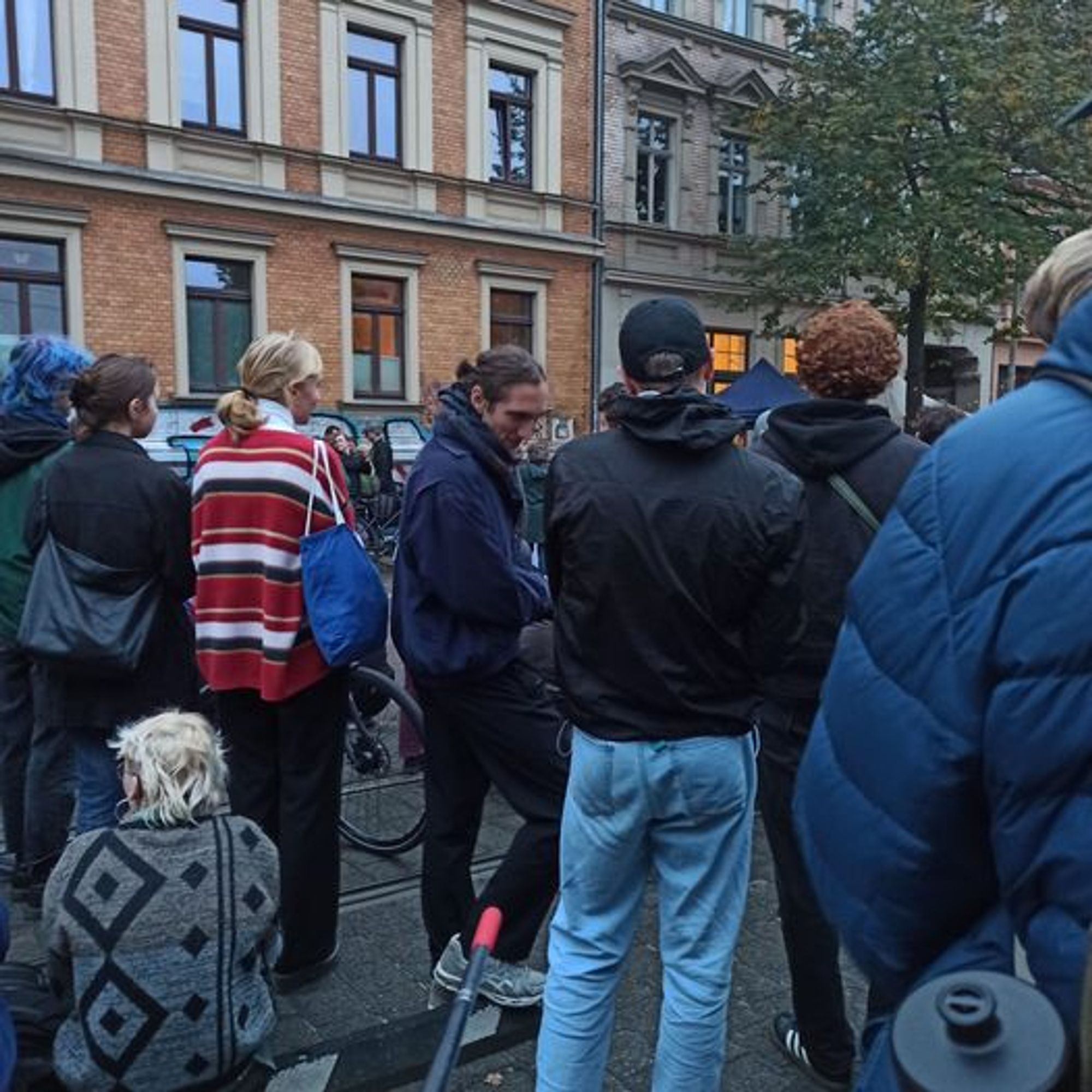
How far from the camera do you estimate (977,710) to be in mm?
1189

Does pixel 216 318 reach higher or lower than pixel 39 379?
higher

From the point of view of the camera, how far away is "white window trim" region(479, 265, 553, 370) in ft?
65.7

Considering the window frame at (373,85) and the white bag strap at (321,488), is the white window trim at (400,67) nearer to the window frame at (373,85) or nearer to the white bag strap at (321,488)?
the window frame at (373,85)

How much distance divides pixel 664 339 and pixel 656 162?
21483 mm

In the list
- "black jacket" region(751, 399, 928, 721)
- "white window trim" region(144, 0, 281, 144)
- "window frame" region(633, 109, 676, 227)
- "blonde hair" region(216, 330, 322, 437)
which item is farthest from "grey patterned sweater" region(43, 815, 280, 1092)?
"window frame" region(633, 109, 676, 227)

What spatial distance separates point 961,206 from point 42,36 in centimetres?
1423

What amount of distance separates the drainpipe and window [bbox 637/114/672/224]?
46.8 inches

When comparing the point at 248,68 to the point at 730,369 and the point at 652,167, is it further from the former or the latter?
the point at 730,369

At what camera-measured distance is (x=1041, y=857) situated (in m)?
1.12

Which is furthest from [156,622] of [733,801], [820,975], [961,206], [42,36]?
[961,206]

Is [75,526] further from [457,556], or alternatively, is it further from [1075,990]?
[1075,990]

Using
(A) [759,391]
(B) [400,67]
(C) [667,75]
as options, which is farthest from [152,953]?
(C) [667,75]

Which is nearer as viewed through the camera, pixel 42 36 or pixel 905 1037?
Answer: pixel 905 1037

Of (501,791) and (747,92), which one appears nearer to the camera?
(501,791)
